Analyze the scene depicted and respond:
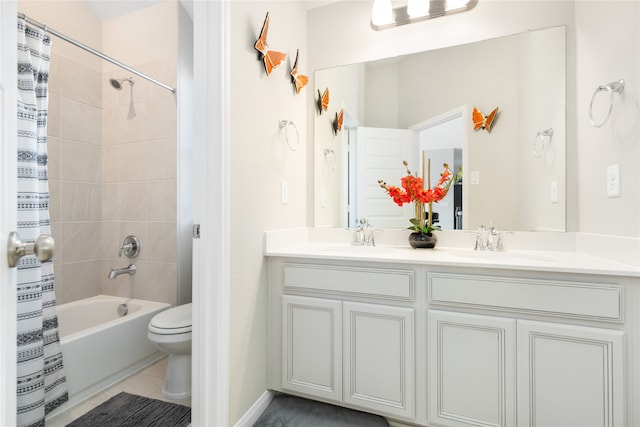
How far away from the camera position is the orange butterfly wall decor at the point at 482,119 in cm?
178

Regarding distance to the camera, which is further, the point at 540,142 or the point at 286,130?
the point at 286,130

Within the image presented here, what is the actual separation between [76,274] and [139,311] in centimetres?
62

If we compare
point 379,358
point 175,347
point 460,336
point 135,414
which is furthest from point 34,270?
point 460,336

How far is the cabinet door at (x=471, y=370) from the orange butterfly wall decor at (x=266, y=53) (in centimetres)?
143

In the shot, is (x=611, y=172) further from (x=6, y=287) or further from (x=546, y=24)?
(x=6, y=287)

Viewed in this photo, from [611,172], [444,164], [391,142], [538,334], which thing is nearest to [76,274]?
[391,142]

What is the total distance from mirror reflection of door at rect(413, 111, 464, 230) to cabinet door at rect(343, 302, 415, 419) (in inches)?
27.7

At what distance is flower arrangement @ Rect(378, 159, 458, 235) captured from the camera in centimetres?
182

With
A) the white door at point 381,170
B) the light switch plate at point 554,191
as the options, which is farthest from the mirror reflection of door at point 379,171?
the light switch plate at point 554,191

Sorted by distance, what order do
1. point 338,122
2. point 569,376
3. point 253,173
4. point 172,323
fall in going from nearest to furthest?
point 569,376 → point 253,173 → point 172,323 → point 338,122

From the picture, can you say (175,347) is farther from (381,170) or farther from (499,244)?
(499,244)

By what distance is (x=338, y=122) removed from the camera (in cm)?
212

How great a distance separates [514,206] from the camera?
173cm

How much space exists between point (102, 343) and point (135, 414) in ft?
1.57
